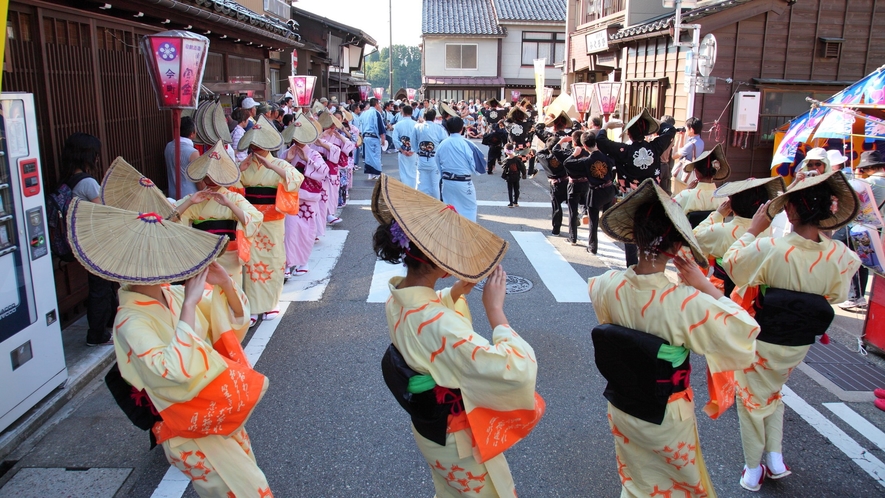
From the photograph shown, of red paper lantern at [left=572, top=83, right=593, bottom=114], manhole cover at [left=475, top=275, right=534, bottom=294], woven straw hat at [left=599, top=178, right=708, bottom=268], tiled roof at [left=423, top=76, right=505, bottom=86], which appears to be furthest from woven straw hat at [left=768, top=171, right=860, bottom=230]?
tiled roof at [left=423, top=76, right=505, bottom=86]

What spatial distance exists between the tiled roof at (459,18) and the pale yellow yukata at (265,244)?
29617mm

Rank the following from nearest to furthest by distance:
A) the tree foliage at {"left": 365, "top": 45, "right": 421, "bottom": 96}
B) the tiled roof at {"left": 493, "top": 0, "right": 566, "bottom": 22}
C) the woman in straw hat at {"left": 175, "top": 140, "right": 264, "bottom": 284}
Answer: the woman in straw hat at {"left": 175, "top": 140, "right": 264, "bottom": 284} < the tiled roof at {"left": 493, "top": 0, "right": 566, "bottom": 22} < the tree foliage at {"left": 365, "top": 45, "right": 421, "bottom": 96}

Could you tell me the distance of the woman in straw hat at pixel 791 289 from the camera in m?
3.49

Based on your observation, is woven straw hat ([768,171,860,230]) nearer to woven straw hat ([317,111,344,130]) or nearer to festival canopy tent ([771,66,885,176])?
festival canopy tent ([771,66,885,176])

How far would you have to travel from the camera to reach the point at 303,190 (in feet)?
25.7

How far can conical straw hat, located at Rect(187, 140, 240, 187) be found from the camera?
193 inches

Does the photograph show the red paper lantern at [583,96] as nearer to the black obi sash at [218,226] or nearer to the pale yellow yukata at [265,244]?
the pale yellow yukata at [265,244]

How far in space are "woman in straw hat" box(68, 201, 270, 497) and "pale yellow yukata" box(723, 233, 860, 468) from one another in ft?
8.52

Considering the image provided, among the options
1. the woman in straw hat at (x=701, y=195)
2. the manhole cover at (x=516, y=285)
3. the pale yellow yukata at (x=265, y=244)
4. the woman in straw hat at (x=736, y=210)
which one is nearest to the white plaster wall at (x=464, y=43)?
the manhole cover at (x=516, y=285)

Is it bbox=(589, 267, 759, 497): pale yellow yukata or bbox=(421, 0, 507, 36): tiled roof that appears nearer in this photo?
bbox=(589, 267, 759, 497): pale yellow yukata

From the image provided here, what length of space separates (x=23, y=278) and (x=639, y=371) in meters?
3.93

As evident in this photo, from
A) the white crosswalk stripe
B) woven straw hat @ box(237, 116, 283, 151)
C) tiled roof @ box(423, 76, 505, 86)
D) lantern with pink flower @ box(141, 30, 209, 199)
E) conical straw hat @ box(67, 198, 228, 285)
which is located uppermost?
tiled roof @ box(423, 76, 505, 86)

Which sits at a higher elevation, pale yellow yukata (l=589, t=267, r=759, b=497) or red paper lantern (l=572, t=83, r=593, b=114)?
red paper lantern (l=572, t=83, r=593, b=114)

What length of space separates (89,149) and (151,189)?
2132mm
